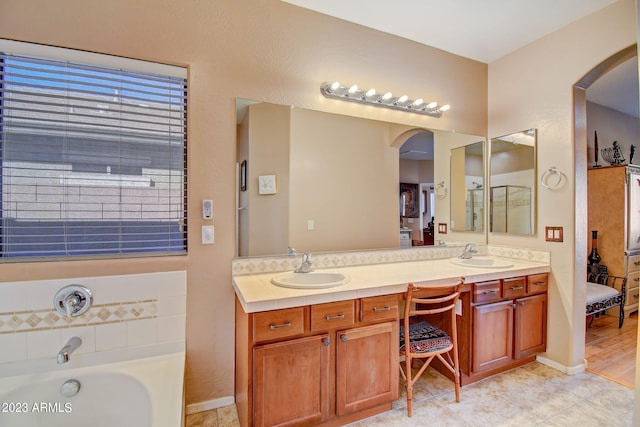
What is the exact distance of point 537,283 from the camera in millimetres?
2398

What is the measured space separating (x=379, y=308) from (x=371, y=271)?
1.40ft

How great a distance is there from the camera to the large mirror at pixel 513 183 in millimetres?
2615

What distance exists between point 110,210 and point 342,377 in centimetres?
162

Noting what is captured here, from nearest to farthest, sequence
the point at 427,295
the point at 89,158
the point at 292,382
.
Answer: the point at 292,382, the point at 89,158, the point at 427,295

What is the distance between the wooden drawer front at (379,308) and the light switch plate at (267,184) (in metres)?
0.95

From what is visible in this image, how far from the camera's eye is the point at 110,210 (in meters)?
1.72

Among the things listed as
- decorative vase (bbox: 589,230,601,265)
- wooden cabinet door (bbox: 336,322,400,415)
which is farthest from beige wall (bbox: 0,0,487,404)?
decorative vase (bbox: 589,230,601,265)

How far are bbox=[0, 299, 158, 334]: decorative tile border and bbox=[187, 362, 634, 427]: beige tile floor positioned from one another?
28.4 inches

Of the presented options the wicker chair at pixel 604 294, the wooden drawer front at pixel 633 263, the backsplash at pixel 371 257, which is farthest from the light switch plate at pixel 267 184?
the wooden drawer front at pixel 633 263

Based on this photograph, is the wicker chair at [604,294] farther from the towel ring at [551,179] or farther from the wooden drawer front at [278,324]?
the wooden drawer front at [278,324]

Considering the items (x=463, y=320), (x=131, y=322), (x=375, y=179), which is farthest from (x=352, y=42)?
(x=131, y=322)

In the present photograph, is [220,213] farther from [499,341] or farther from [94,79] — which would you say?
[499,341]

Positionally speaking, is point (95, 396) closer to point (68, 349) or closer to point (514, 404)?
point (68, 349)

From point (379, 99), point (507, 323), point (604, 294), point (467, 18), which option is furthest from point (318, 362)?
point (604, 294)
